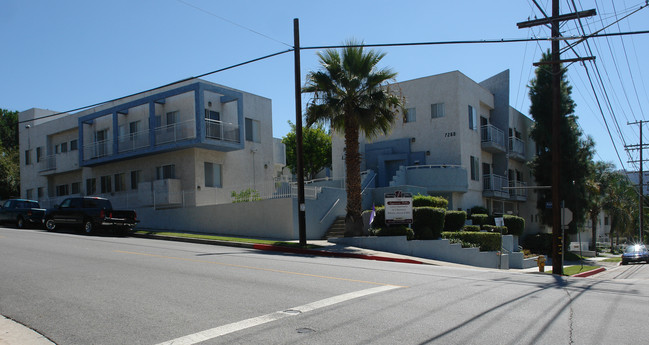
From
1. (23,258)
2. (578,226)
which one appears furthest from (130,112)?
(578,226)

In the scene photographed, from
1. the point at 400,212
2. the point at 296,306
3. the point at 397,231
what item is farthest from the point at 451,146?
the point at 296,306

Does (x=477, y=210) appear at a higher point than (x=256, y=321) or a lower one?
higher

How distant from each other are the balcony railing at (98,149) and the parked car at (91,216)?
8447 millimetres

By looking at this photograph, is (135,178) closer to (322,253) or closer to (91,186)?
(91,186)

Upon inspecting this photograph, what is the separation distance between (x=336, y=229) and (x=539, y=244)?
18100mm

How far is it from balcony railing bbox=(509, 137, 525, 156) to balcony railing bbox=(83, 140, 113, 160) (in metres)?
27.0

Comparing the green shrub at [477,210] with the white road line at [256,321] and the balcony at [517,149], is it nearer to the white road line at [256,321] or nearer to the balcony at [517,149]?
the balcony at [517,149]

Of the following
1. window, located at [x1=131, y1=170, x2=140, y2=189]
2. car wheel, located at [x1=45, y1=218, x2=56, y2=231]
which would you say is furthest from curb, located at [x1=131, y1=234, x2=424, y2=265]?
window, located at [x1=131, y1=170, x2=140, y2=189]

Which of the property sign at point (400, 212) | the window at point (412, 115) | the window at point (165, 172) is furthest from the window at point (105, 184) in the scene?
the property sign at point (400, 212)

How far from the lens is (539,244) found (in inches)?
1437

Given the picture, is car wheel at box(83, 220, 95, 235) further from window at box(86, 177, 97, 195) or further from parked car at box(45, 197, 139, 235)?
window at box(86, 177, 97, 195)

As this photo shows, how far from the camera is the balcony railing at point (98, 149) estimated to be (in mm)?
32987

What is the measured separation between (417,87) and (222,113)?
12258mm

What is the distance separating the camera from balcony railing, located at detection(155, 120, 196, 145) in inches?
1137
